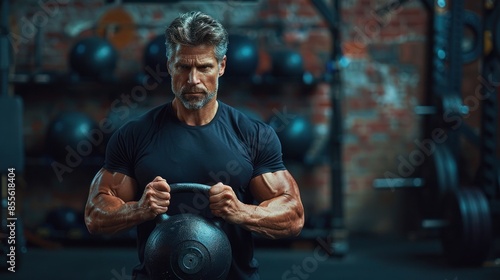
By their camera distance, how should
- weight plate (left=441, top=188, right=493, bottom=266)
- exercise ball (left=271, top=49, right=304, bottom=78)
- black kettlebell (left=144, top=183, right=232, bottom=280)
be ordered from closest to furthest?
black kettlebell (left=144, top=183, right=232, bottom=280) < weight plate (left=441, top=188, right=493, bottom=266) < exercise ball (left=271, top=49, right=304, bottom=78)

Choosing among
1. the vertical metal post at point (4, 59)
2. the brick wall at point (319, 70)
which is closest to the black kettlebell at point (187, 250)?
the vertical metal post at point (4, 59)

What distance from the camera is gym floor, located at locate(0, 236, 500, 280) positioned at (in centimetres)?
420

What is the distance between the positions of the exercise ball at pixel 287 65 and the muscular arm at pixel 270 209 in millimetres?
3072

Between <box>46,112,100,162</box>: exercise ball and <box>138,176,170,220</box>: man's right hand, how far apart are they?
10.6 feet

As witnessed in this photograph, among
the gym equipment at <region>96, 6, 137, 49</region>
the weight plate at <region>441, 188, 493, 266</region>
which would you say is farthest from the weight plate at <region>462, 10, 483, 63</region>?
the gym equipment at <region>96, 6, 137, 49</region>

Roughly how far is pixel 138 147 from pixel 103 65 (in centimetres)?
313

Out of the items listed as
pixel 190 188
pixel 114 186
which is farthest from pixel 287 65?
pixel 190 188

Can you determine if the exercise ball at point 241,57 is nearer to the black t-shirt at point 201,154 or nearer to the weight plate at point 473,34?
the weight plate at point 473,34

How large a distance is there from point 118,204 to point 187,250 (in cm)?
31

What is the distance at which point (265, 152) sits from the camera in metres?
2.04

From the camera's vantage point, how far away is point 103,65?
500 centimetres

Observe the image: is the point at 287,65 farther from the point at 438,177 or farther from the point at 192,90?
the point at 192,90

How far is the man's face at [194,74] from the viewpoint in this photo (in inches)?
74.4

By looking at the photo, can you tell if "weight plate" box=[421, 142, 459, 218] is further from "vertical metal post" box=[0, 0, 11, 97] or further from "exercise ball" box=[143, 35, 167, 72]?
"vertical metal post" box=[0, 0, 11, 97]
